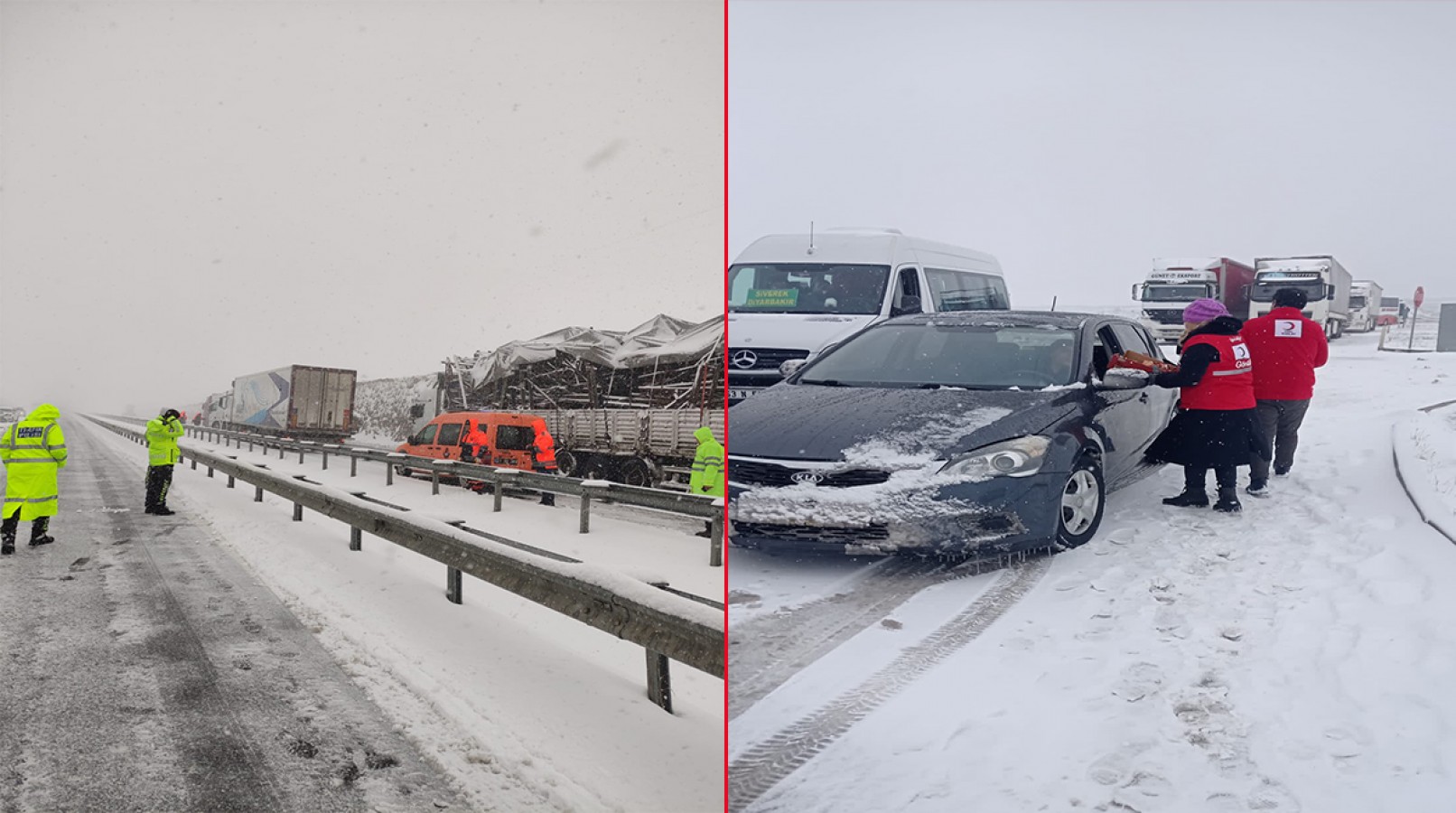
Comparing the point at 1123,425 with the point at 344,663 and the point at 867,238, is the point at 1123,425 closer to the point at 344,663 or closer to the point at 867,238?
the point at 344,663

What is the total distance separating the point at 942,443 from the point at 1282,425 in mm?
3897

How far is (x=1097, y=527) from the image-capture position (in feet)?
16.7

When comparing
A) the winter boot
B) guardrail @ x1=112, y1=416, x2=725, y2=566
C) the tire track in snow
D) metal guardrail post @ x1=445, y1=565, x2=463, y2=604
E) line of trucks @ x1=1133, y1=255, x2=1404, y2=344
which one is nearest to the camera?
the tire track in snow

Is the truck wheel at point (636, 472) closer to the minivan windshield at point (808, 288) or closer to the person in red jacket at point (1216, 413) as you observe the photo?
the minivan windshield at point (808, 288)

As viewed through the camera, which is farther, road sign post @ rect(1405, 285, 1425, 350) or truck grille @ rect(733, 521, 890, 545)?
road sign post @ rect(1405, 285, 1425, 350)

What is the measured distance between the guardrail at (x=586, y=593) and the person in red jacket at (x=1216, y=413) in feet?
12.7

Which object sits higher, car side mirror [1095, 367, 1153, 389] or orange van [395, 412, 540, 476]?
car side mirror [1095, 367, 1153, 389]

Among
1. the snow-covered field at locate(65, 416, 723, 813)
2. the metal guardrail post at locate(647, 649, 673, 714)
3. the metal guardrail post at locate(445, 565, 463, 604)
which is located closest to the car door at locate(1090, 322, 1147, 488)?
the snow-covered field at locate(65, 416, 723, 813)

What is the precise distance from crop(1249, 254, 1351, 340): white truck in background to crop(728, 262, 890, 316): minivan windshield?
426 inches

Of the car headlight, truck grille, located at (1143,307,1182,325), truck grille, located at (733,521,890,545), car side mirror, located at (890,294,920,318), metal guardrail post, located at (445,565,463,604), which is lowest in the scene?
metal guardrail post, located at (445,565,463,604)

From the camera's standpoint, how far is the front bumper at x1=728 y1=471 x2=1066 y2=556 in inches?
161

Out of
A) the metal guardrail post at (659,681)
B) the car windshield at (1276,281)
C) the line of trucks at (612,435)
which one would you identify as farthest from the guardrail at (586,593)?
the car windshield at (1276,281)

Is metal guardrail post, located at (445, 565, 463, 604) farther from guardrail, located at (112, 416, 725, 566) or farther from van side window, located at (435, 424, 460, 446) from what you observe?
van side window, located at (435, 424, 460, 446)

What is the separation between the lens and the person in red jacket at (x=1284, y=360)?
6789 millimetres
